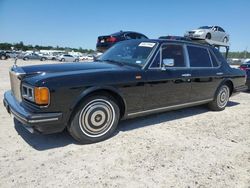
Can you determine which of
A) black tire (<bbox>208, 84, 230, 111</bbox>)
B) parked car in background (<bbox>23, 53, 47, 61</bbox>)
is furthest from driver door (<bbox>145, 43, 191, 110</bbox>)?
parked car in background (<bbox>23, 53, 47, 61</bbox>)

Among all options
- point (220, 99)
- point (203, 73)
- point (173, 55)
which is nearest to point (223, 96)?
point (220, 99)

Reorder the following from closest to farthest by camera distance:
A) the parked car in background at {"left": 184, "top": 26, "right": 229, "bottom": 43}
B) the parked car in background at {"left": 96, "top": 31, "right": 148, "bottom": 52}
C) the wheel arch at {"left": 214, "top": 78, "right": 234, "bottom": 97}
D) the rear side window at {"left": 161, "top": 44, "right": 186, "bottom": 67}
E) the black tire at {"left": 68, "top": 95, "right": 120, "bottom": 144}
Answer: the black tire at {"left": 68, "top": 95, "right": 120, "bottom": 144} < the rear side window at {"left": 161, "top": 44, "right": 186, "bottom": 67} < the wheel arch at {"left": 214, "top": 78, "right": 234, "bottom": 97} < the parked car in background at {"left": 96, "top": 31, "right": 148, "bottom": 52} < the parked car in background at {"left": 184, "top": 26, "right": 229, "bottom": 43}

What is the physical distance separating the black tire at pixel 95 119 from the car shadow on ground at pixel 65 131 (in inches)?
9.9

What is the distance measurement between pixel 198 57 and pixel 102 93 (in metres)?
2.60

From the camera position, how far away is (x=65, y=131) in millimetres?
3994

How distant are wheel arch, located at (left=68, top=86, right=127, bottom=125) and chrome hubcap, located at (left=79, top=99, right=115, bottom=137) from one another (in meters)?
0.12

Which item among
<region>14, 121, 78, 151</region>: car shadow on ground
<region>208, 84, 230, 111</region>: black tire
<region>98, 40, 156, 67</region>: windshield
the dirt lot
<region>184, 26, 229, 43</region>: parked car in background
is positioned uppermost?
<region>184, 26, 229, 43</region>: parked car in background

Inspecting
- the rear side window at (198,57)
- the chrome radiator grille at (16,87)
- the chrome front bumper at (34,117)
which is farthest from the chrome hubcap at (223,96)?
the chrome radiator grille at (16,87)

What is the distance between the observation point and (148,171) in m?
2.80

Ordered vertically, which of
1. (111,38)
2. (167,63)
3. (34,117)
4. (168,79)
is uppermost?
(111,38)

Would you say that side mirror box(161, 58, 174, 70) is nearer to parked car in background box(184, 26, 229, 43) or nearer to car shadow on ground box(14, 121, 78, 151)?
car shadow on ground box(14, 121, 78, 151)

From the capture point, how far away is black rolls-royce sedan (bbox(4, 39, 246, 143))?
10.1 ft

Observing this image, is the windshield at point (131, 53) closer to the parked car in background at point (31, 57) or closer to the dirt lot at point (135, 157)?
the dirt lot at point (135, 157)

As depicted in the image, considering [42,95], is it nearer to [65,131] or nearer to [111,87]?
[111,87]
